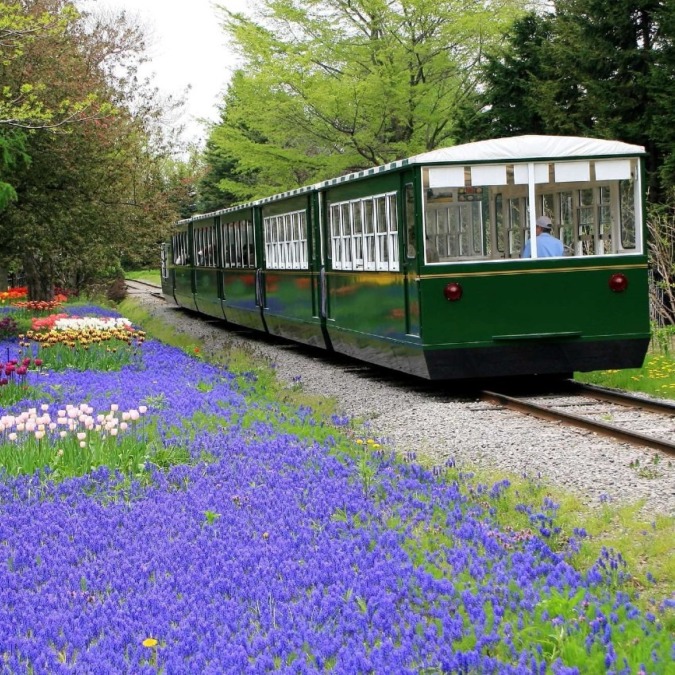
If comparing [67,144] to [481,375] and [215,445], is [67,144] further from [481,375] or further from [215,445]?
[215,445]

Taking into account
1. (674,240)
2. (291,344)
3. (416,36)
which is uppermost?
(416,36)

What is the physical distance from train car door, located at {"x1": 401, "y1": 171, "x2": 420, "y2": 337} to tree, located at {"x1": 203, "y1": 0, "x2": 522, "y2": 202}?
518 inches

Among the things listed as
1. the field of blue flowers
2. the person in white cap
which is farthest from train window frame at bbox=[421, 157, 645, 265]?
the field of blue flowers

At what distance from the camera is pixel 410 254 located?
13.3m

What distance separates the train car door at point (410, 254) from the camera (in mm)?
13016

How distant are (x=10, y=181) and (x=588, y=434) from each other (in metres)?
14.6

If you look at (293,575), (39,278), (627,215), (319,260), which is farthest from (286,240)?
(293,575)

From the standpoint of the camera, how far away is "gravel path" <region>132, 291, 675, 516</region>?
7934mm

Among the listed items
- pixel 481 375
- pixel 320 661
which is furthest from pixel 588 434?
pixel 320 661

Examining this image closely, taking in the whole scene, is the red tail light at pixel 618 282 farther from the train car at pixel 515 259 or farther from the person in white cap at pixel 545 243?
the person in white cap at pixel 545 243

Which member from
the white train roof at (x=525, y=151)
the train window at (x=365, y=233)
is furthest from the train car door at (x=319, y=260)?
the white train roof at (x=525, y=151)

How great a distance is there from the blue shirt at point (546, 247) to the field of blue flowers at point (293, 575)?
16.7 ft

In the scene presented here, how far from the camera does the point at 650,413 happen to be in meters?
11.4

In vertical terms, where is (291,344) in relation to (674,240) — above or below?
below
